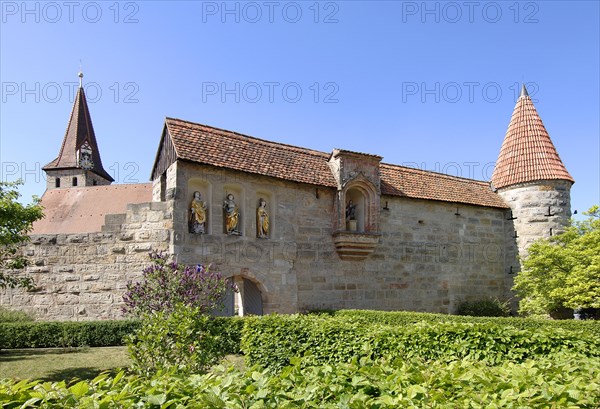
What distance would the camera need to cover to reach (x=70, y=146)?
127 feet

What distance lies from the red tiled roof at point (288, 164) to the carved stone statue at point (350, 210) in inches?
41.6

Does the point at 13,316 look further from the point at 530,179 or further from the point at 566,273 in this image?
the point at 530,179

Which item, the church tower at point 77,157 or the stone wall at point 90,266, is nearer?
the stone wall at point 90,266

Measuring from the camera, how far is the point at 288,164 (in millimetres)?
13961

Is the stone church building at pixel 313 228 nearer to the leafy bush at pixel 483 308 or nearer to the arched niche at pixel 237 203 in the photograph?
the arched niche at pixel 237 203

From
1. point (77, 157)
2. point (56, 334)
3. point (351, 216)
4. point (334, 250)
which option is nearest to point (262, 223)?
point (334, 250)

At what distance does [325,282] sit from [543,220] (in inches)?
337

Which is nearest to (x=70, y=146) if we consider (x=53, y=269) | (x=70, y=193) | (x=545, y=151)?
(x=70, y=193)

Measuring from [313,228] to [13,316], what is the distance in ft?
26.9

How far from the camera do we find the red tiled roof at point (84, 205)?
2703 centimetres

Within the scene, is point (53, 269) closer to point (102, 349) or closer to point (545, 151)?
point (102, 349)

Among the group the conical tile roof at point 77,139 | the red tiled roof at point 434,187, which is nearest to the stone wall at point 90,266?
the red tiled roof at point 434,187

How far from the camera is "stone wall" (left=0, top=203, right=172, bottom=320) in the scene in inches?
464

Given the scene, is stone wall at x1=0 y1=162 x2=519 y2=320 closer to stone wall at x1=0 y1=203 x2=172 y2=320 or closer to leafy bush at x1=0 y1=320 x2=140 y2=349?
stone wall at x1=0 y1=203 x2=172 y2=320
